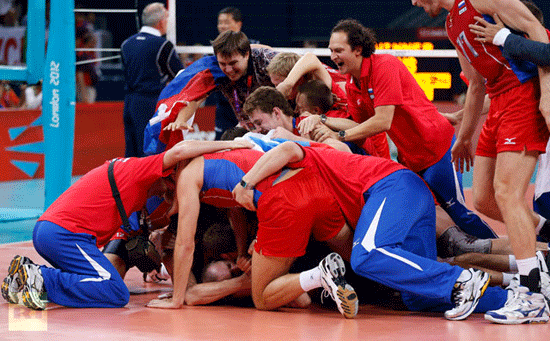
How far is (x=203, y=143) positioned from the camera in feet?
15.9

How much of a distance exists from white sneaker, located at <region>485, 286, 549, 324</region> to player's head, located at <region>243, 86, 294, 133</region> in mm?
1921

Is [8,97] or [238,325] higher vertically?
[238,325]

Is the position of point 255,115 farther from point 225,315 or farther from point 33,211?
point 33,211

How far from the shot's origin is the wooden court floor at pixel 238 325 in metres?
3.97

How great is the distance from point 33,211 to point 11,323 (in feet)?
14.8

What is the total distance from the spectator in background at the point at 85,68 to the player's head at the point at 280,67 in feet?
27.9

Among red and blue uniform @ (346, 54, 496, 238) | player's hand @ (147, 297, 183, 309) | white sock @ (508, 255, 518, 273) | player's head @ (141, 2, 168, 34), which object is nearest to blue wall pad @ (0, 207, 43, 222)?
player's head @ (141, 2, 168, 34)

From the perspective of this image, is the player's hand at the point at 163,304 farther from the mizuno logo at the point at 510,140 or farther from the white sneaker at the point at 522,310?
the mizuno logo at the point at 510,140

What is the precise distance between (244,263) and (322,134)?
1.06 metres

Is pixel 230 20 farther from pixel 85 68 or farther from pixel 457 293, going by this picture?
pixel 457 293

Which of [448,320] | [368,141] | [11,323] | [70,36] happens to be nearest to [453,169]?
[368,141]

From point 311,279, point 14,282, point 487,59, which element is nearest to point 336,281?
point 311,279

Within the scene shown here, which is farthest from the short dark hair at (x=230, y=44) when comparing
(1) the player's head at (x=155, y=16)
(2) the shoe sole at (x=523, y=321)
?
(1) the player's head at (x=155, y=16)

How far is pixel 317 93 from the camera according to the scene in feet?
18.6
